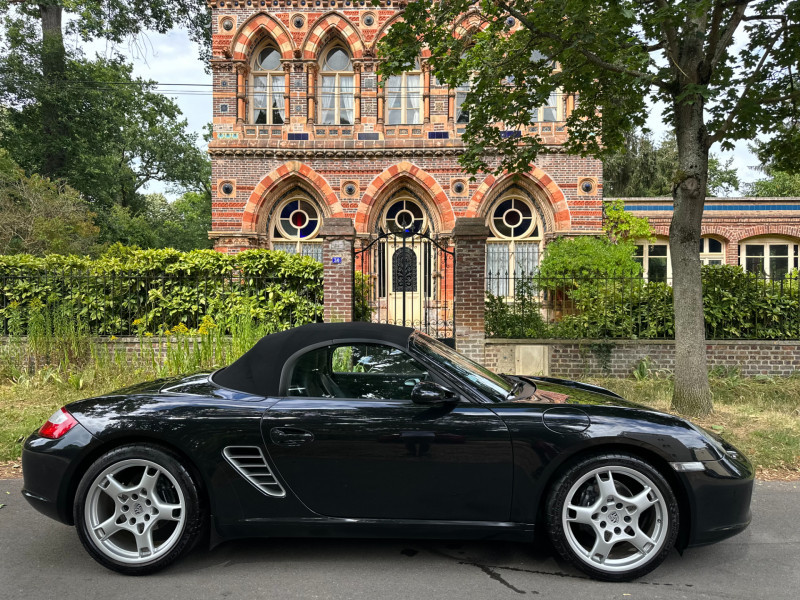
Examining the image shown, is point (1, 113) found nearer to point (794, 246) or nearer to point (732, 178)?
Result: point (794, 246)

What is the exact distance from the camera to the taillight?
122 inches

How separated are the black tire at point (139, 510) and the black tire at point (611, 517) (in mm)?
2079

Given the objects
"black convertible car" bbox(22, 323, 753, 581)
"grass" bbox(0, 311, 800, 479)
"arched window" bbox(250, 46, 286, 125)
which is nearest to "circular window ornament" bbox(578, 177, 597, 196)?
"grass" bbox(0, 311, 800, 479)

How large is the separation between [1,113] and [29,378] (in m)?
19.6

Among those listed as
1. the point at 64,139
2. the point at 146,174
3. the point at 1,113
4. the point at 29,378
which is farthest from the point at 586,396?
the point at 146,174

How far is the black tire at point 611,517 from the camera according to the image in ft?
9.55

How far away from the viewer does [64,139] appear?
21938mm

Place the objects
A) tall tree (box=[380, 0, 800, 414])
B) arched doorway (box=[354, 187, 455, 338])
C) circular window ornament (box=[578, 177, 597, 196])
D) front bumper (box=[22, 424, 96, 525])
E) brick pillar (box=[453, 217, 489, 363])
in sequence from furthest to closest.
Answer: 1. circular window ornament (box=[578, 177, 597, 196])
2. arched doorway (box=[354, 187, 455, 338])
3. brick pillar (box=[453, 217, 489, 363])
4. tall tree (box=[380, 0, 800, 414])
5. front bumper (box=[22, 424, 96, 525])

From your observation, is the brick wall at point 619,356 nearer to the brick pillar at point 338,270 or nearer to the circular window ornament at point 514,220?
the brick pillar at point 338,270

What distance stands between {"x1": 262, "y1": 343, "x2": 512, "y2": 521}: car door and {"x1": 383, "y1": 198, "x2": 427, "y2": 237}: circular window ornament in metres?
14.1

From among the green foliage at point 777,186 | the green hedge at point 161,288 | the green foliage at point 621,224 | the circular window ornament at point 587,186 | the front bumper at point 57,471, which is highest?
the green foliage at point 777,186

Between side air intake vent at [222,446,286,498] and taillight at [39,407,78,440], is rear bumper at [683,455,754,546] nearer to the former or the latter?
side air intake vent at [222,446,286,498]

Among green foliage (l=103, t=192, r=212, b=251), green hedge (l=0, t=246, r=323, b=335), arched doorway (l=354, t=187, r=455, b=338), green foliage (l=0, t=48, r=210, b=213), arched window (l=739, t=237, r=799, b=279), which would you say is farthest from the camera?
green foliage (l=103, t=192, r=212, b=251)

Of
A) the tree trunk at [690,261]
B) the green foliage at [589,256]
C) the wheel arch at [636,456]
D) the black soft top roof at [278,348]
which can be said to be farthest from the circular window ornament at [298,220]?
the wheel arch at [636,456]
